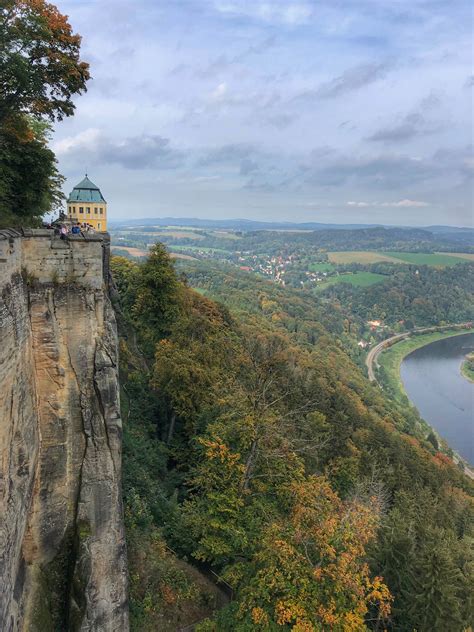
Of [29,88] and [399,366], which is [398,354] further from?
[29,88]

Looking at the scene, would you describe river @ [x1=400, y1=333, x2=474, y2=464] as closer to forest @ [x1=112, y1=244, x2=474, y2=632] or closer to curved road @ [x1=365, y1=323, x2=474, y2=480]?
curved road @ [x1=365, y1=323, x2=474, y2=480]

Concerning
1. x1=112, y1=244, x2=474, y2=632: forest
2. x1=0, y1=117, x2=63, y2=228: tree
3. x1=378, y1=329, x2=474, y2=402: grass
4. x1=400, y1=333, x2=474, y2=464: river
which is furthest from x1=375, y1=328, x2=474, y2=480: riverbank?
x1=0, y1=117, x2=63, y2=228: tree

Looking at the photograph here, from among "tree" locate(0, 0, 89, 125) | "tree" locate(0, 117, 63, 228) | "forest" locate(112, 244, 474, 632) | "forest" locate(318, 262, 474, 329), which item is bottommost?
"forest" locate(318, 262, 474, 329)

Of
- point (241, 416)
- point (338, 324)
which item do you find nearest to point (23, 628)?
point (241, 416)

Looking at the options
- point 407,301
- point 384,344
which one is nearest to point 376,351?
point 384,344

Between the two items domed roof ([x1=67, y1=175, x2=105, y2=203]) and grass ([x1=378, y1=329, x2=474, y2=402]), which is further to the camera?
grass ([x1=378, y1=329, x2=474, y2=402])

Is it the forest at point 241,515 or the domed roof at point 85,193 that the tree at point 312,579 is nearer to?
the forest at point 241,515
